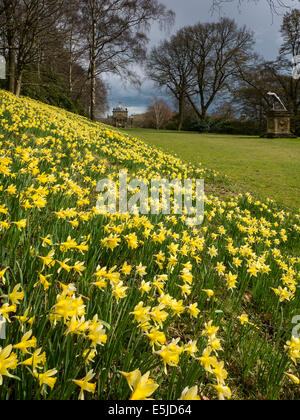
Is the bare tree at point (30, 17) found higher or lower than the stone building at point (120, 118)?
lower

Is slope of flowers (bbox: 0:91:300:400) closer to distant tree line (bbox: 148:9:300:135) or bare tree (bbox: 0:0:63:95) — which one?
bare tree (bbox: 0:0:63:95)

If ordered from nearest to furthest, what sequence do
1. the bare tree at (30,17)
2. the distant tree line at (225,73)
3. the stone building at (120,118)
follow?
the bare tree at (30,17) < the distant tree line at (225,73) < the stone building at (120,118)

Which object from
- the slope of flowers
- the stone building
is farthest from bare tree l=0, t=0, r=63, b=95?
the stone building

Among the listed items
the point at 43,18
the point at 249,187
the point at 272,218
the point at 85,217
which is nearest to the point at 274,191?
the point at 249,187

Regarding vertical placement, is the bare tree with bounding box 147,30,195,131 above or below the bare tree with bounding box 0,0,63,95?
above

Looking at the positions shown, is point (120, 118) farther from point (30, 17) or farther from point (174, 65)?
point (30, 17)

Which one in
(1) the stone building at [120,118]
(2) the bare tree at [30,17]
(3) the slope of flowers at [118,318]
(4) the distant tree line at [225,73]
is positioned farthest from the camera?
(1) the stone building at [120,118]

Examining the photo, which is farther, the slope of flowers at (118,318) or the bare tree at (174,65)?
the bare tree at (174,65)

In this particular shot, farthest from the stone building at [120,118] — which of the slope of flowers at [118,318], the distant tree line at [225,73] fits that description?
the slope of flowers at [118,318]

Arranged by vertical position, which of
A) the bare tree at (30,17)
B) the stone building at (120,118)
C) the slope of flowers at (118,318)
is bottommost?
the slope of flowers at (118,318)

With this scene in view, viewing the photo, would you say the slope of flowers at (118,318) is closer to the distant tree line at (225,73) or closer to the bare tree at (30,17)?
the bare tree at (30,17)

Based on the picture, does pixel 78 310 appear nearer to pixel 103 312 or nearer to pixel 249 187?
pixel 103 312
